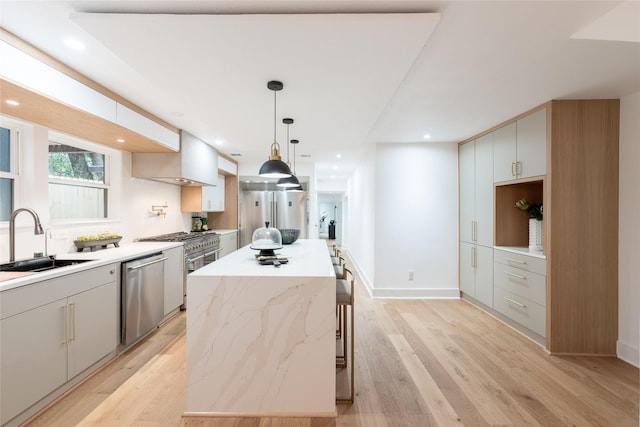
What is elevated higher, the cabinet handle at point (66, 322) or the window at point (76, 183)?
the window at point (76, 183)

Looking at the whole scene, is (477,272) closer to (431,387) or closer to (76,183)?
(431,387)

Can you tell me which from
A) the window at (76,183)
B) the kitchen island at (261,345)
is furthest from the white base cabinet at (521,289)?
the window at (76,183)

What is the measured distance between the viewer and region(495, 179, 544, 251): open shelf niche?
370cm

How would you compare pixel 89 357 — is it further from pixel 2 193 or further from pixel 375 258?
pixel 375 258

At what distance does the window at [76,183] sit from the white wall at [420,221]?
362 centimetres

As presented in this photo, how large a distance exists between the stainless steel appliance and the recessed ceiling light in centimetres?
451

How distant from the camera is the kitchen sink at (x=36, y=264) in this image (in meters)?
2.16

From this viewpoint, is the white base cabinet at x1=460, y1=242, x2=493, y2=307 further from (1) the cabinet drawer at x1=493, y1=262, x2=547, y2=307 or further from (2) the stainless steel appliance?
(2) the stainless steel appliance

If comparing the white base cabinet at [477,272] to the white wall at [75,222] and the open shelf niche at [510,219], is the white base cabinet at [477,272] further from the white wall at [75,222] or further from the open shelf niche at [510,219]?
the white wall at [75,222]

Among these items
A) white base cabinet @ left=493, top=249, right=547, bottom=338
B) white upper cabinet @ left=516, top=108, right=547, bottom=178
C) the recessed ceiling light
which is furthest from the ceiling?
white base cabinet @ left=493, top=249, right=547, bottom=338

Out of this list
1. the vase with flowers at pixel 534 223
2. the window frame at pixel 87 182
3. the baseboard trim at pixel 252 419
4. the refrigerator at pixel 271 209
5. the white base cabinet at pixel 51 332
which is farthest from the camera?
the refrigerator at pixel 271 209

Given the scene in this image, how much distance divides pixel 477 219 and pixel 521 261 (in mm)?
961

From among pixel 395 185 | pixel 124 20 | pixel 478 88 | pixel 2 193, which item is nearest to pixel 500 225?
pixel 395 185

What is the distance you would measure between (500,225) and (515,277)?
716mm
